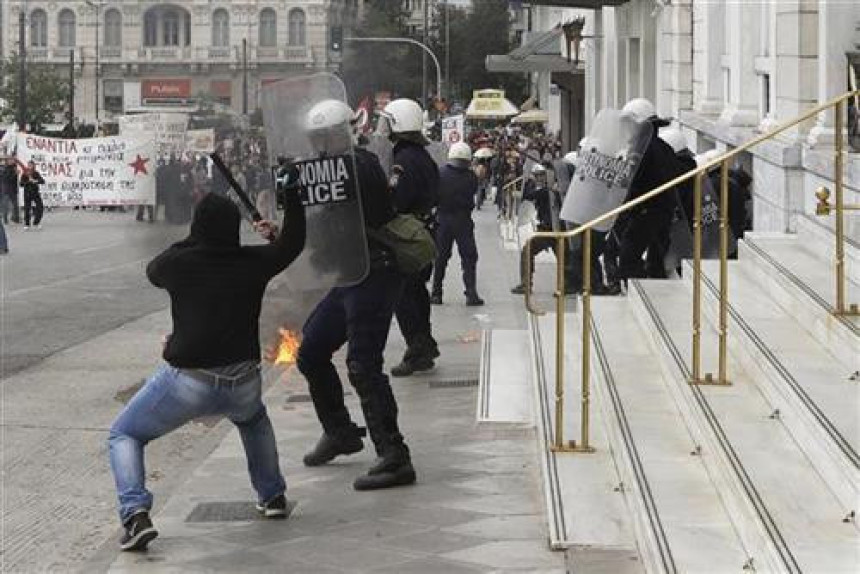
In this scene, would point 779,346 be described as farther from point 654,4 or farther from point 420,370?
point 654,4

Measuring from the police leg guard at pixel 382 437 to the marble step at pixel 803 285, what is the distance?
209cm

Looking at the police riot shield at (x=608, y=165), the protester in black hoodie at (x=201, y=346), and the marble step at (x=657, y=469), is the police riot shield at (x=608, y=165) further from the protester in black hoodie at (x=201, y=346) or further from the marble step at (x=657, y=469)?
the protester in black hoodie at (x=201, y=346)

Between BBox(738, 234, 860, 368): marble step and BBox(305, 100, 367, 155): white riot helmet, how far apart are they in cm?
241

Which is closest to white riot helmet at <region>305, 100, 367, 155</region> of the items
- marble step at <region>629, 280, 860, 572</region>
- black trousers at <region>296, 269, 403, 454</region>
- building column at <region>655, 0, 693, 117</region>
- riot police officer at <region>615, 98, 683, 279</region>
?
black trousers at <region>296, 269, 403, 454</region>

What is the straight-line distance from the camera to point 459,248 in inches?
691

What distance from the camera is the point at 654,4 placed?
2547 centimetres

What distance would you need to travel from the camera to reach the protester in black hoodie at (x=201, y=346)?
7.32 m

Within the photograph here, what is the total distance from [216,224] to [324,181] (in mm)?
929

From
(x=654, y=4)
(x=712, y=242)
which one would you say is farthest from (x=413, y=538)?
(x=654, y=4)

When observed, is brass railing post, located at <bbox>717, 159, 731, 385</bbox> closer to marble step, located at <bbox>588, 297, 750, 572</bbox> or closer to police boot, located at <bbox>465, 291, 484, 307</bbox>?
marble step, located at <bbox>588, 297, 750, 572</bbox>

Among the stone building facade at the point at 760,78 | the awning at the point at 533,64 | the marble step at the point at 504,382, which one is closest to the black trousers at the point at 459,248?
the stone building facade at the point at 760,78

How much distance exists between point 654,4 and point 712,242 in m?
15.1

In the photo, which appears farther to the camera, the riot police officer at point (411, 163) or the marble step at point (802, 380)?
the riot police officer at point (411, 163)

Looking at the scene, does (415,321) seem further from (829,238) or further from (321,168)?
(321,168)
